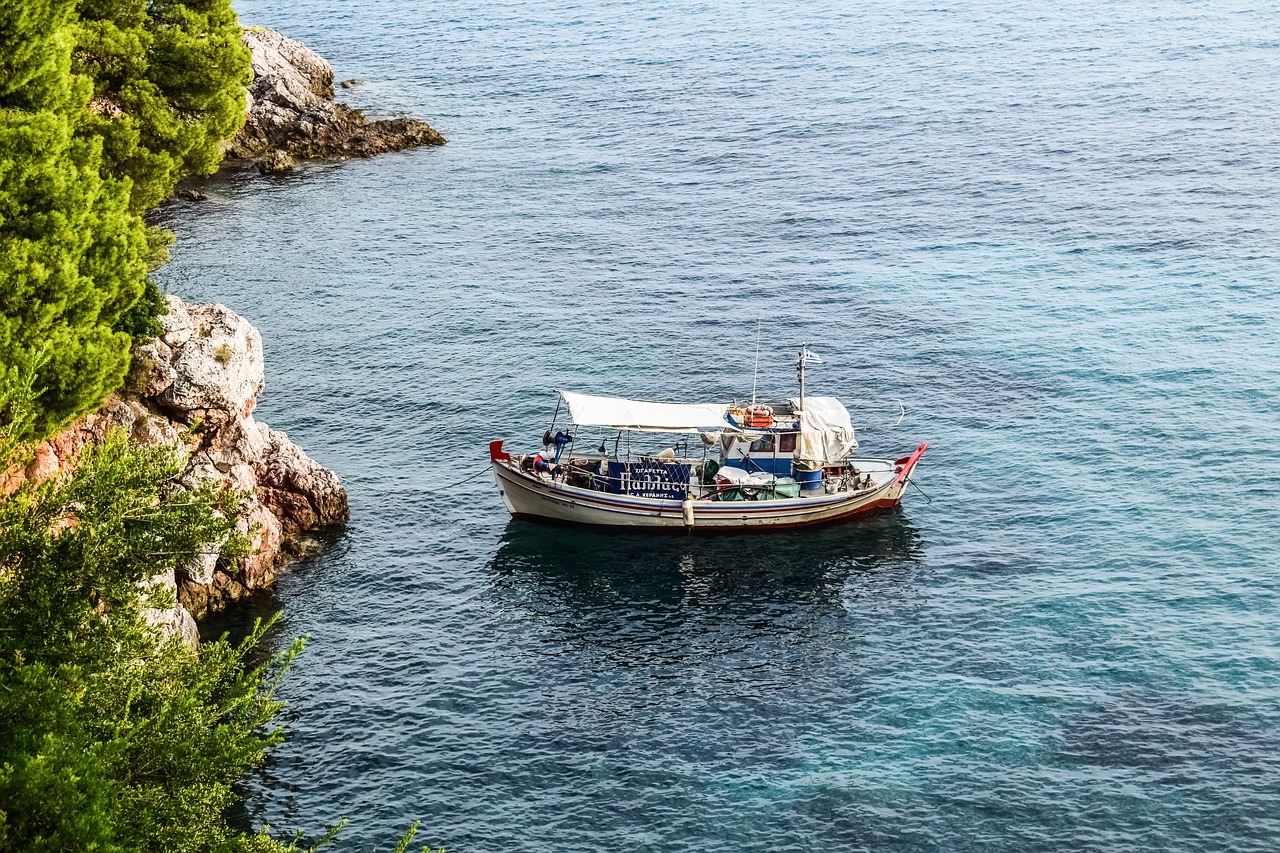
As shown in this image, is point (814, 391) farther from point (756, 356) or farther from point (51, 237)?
point (51, 237)

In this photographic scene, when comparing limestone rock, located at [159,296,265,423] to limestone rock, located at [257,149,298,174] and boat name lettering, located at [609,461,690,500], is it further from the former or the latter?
limestone rock, located at [257,149,298,174]

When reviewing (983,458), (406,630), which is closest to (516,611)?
(406,630)

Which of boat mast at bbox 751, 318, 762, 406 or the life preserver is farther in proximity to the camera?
boat mast at bbox 751, 318, 762, 406

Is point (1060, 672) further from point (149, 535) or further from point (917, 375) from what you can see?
point (149, 535)

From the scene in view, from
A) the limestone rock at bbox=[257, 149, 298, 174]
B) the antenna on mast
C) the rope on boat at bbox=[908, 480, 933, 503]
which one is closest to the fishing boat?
the rope on boat at bbox=[908, 480, 933, 503]

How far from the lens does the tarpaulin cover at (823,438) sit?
74562 millimetres

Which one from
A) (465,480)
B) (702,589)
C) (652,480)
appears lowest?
(702,589)

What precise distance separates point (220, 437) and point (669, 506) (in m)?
23.1

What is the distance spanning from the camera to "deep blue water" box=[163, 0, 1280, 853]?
53.8 metres

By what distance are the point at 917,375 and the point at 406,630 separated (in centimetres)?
4167

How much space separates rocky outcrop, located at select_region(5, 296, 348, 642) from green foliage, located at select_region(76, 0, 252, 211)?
7.72 m

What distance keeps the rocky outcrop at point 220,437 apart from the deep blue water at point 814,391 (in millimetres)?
2612

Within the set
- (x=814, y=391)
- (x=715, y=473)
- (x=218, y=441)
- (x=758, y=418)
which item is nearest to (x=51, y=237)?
(x=218, y=441)

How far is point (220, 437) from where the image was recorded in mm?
68250
